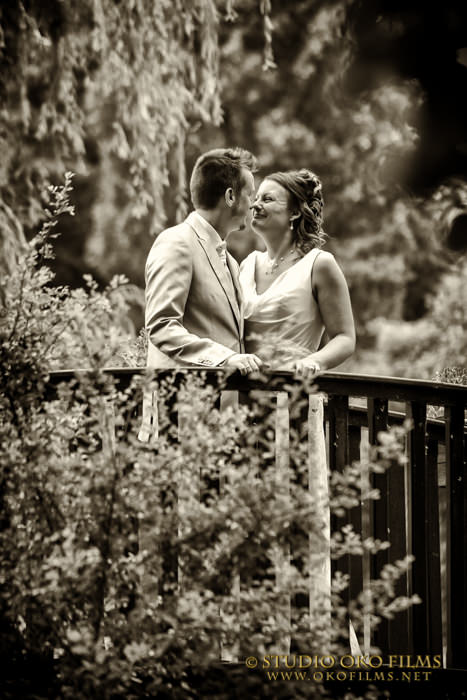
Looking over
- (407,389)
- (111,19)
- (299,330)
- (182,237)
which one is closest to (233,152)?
(182,237)

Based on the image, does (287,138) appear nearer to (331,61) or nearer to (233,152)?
(331,61)

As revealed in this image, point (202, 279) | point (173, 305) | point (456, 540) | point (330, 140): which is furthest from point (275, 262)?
point (330, 140)

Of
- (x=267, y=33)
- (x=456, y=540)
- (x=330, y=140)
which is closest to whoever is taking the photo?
(x=456, y=540)

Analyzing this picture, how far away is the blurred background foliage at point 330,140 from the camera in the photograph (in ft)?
20.5

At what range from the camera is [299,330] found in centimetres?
371

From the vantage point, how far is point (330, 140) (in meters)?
6.65

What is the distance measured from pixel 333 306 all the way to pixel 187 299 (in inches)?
20.8

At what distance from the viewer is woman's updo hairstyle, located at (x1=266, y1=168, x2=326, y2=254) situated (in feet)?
12.6

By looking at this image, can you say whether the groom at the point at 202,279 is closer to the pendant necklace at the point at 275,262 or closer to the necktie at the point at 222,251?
the necktie at the point at 222,251

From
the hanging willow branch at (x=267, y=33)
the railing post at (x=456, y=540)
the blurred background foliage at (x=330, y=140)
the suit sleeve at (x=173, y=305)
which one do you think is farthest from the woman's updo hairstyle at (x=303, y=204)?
the hanging willow branch at (x=267, y=33)

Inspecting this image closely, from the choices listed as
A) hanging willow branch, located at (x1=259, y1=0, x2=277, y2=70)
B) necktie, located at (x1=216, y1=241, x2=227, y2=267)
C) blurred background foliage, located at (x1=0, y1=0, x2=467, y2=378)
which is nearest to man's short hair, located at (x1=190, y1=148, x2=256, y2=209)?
necktie, located at (x1=216, y1=241, x2=227, y2=267)

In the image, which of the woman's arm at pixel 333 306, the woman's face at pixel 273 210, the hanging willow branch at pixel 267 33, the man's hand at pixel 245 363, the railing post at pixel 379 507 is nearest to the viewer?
the man's hand at pixel 245 363

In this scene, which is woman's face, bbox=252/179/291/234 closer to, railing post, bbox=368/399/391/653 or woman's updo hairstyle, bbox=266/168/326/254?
woman's updo hairstyle, bbox=266/168/326/254

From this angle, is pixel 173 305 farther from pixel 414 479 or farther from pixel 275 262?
pixel 414 479
